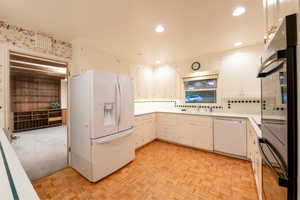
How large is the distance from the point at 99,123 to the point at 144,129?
5.16 feet

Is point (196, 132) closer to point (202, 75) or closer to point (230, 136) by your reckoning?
point (230, 136)

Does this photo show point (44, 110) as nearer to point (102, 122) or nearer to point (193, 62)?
point (102, 122)

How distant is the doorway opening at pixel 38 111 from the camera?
122 inches

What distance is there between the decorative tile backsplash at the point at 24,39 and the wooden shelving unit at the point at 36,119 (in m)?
5.02

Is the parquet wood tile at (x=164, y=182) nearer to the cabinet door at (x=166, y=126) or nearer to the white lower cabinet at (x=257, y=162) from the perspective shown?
the white lower cabinet at (x=257, y=162)

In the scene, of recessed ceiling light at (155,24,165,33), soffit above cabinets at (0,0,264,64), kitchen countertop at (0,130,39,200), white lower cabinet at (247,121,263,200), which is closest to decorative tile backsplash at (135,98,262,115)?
white lower cabinet at (247,121,263,200)

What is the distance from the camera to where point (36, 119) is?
5652mm

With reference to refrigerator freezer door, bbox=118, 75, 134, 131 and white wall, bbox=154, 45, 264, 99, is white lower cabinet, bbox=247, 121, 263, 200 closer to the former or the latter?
white wall, bbox=154, 45, 264, 99

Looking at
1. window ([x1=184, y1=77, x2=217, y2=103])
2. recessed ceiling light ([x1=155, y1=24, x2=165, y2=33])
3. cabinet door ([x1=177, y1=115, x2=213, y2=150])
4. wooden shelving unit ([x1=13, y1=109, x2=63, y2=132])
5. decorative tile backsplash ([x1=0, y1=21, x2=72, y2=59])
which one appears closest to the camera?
decorative tile backsplash ([x1=0, y1=21, x2=72, y2=59])

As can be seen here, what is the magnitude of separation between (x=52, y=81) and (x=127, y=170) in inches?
268

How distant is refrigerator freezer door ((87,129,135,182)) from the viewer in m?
1.89

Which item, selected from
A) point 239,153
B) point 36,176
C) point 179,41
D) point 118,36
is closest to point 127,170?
point 36,176

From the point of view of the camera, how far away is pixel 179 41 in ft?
8.34

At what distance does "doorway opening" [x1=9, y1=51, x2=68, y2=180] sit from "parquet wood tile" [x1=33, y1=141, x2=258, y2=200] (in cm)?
86
